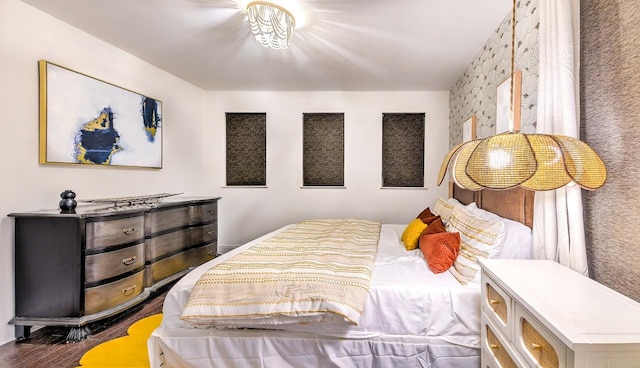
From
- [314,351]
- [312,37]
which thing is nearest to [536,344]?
[314,351]

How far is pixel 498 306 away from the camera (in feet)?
4.14

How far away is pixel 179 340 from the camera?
1.62 metres

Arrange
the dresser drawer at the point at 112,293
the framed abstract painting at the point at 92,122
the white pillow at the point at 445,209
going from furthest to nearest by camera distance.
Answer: the white pillow at the point at 445,209
the framed abstract painting at the point at 92,122
the dresser drawer at the point at 112,293

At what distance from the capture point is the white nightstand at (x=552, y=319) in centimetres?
76

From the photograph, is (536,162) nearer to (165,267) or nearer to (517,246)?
(517,246)

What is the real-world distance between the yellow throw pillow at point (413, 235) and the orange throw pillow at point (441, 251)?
33 cm

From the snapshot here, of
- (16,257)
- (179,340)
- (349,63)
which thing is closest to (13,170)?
(16,257)

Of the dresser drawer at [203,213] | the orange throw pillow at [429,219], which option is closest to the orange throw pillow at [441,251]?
the orange throw pillow at [429,219]

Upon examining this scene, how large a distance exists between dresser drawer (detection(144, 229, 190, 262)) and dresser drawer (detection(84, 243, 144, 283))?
19 centimetres

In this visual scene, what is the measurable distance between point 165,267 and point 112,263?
28.1 inches

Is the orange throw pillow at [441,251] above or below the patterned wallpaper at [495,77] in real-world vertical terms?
below

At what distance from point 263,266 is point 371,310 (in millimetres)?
669

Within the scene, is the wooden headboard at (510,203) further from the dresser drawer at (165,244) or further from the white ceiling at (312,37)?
the dresser drawer at (165,244)

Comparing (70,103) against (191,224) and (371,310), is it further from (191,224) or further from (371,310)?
(371,310)
